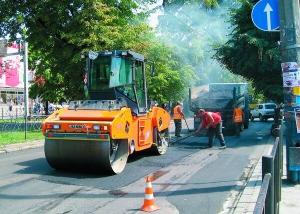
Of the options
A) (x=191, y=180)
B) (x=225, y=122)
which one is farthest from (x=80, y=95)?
(x=191, y=180)

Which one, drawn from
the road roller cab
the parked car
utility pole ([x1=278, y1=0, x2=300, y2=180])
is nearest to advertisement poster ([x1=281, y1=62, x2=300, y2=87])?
utility pole ([x1=278, y1=0, x2=300, y2=180])

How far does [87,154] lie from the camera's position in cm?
755

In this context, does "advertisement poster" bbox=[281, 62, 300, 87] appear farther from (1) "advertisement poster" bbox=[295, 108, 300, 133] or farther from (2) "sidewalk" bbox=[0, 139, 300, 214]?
(2) "sidewalk" bbox=[0, 139, 300, 214]

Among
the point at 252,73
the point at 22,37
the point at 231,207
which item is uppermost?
the point at 22,37

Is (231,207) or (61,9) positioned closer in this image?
(231,207)

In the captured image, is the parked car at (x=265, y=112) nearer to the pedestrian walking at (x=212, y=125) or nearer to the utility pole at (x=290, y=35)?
the pedestrian walking at (x=212, y=125)

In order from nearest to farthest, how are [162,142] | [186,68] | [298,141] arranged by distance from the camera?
[298,141]
[162,142]
[186,68]

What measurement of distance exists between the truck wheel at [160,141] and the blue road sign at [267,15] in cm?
463

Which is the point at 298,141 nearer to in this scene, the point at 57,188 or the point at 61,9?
the point at 57,188

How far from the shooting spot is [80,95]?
18859mm

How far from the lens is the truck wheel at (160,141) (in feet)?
33.9

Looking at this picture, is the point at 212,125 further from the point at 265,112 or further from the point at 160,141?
the point at 265,112

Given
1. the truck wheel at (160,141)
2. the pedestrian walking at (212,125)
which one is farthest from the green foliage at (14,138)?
the pedestrian walking at (212,125)

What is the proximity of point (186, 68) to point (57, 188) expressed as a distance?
77.8 feet
